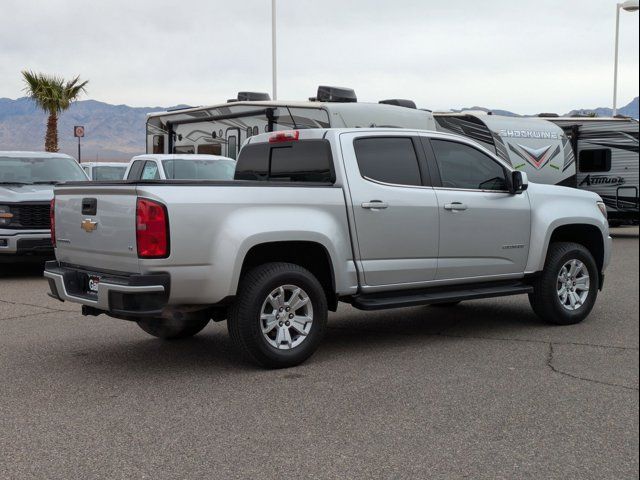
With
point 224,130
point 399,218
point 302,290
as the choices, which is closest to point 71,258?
point 302,290

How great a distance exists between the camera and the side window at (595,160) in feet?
65.4

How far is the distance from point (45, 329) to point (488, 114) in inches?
496

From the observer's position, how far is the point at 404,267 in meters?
7.04

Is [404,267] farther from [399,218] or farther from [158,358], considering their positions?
[158,358]

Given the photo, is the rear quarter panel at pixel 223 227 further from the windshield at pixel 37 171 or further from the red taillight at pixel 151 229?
the windshield at pixel 37 171

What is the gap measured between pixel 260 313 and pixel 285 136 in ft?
6.18

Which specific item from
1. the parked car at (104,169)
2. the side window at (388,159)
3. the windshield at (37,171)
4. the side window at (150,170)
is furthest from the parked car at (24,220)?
the parked car at (104,169)

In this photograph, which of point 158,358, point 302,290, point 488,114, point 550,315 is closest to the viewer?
point 302,290

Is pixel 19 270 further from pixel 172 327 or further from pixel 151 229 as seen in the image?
pixel 151 229

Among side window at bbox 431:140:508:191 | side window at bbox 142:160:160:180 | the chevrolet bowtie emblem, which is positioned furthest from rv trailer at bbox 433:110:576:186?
the chevrolet bowtie emblem

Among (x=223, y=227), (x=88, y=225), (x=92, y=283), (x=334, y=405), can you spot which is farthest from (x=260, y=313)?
(x=88, y=225)

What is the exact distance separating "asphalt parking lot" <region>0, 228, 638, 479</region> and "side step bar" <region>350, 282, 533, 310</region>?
41 cm

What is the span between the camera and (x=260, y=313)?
6223 mm

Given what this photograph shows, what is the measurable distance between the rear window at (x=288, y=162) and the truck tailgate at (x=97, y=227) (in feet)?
5.79
